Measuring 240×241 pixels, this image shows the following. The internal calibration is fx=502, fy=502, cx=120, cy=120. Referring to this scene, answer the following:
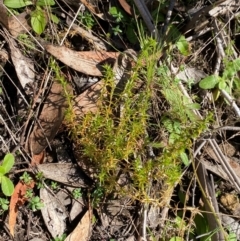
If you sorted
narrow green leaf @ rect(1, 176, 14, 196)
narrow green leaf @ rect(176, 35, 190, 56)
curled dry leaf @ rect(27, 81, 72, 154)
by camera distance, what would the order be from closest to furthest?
narrow green leaf @ rect(1, 176, 14, 196) < curled dry leaf @ rect(27, 81, 72, 154) < narrow green leaf @ rect(176, 35, 190, 56)

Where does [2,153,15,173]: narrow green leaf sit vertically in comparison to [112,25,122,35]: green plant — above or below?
below

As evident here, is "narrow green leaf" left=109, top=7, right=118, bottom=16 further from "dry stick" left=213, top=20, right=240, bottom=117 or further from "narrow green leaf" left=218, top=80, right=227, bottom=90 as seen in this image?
"narrow green leaf" left=218, top=80, right=227, bottom=90

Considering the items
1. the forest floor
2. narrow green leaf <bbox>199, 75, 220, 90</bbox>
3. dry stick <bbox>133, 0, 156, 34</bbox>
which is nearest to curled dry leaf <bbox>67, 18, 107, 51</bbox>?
the forest floor

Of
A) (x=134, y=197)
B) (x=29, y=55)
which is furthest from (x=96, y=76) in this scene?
(x=134, y=197)

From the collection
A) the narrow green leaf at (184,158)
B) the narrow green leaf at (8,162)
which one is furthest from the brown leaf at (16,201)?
the narrow green leaf at (184,158)

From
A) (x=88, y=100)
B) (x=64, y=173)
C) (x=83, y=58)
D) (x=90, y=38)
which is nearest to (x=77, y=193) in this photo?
(x=64, y=173)

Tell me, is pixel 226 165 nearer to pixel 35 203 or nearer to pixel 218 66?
pixel 218 66
